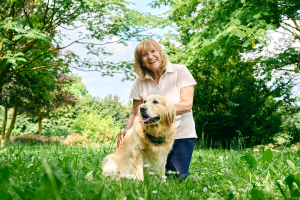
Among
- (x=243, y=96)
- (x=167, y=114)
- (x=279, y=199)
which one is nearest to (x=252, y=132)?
(x=243, y=96)

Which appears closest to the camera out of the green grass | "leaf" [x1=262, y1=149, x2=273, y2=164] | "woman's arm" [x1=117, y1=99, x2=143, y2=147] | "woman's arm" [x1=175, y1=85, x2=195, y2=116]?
the green grass

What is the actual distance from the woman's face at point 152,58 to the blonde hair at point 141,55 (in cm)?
4

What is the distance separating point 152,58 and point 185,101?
0.73 metres

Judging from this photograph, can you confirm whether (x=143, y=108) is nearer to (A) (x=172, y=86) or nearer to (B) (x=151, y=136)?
(B) (x=151, y=136)

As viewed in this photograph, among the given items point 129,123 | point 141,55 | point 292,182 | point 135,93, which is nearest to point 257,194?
point 292,182

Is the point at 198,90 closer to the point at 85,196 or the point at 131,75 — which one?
the point at 131,75

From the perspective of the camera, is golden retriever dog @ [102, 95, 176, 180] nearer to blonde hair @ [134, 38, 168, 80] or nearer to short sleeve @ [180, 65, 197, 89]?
short sleeve @ [180, 65, 197, 89]

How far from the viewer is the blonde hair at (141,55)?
2.94 m

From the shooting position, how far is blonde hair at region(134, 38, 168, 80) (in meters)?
2.94

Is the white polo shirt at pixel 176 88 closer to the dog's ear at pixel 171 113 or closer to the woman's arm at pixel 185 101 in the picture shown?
→ the woman's arm at pixel 185 101

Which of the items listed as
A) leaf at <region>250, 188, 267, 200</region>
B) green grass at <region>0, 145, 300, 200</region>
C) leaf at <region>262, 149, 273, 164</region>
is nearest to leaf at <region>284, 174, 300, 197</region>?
green grass at <region>0, 145, 300, 200</region>

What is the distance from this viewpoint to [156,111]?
8.24 ft

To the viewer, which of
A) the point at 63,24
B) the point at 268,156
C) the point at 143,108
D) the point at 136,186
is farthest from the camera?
the point at 63,24

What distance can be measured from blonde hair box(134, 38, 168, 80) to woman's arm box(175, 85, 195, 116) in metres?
0.44
